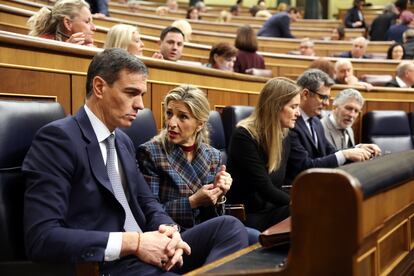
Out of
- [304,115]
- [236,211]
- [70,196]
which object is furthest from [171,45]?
[70,196]

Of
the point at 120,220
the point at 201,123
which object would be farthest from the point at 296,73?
the point at 120,220

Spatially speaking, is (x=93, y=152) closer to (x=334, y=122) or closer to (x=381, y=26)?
(x=334, y=122)

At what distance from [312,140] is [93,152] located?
3.02ft

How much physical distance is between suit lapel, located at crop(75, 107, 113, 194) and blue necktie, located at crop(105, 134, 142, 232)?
0.03 m

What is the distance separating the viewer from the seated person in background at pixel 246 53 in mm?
2717

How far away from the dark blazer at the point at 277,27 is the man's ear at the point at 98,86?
3.31m

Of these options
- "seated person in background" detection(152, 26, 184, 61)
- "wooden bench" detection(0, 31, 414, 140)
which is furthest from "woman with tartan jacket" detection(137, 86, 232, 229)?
"seated person in background" detection(152, 26, 184, 61)

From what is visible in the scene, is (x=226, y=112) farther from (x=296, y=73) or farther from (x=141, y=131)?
(x=296, y=73)

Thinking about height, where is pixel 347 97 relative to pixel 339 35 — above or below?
below

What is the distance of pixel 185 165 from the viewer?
1.11 metres

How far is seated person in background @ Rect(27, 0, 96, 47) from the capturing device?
1572 mm

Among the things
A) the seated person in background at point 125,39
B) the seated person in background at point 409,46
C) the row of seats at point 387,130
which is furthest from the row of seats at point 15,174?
the seated person in background at point 409,46

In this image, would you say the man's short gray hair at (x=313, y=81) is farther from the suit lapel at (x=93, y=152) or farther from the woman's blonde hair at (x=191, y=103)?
the suit lapel at (x=93, y=152)

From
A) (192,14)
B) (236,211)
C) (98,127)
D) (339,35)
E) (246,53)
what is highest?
(192,14)
